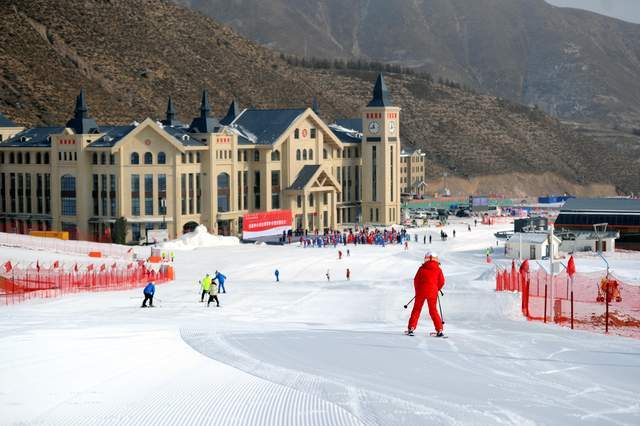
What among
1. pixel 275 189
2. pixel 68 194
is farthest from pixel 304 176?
pixel 68 194

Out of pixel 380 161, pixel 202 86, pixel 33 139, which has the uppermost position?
pixel 202 86

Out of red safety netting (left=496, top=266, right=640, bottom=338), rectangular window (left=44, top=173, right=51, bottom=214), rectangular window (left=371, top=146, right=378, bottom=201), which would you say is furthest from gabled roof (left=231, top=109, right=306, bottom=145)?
red safety netting (left=496, top=266, right=640, bottom=338)

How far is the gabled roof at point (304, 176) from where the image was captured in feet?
276

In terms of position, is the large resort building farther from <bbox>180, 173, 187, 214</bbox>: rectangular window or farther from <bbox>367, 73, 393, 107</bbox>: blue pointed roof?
<bbox>367, 73, 393, 107</bbox>: blue pointed roof

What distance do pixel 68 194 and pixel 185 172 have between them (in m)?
7.36

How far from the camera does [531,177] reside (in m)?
177

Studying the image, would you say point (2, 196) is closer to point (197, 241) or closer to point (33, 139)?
point (33, 139)

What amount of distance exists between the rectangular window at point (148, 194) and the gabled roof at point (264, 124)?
11.0 metres

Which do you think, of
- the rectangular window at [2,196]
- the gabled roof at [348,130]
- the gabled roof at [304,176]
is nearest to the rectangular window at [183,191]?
the gabled roof at [304,176]

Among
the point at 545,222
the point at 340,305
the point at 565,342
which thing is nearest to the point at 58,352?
the point at 565,342

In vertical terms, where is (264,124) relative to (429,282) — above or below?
above

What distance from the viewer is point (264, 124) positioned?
8638cm

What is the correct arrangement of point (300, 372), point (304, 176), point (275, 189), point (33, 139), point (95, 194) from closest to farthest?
point (300, 372)
point (95, 194)
point (33, 139)
point (275, 189)
point (304, 176)

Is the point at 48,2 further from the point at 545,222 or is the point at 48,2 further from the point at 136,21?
the point at 545,222
